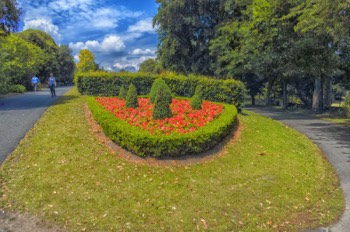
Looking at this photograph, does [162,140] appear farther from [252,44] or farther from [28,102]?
[252,44]

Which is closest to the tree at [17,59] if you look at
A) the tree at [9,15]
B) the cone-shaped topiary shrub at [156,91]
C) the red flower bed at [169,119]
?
the tree at [9,15]

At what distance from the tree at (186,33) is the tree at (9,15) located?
537 inches

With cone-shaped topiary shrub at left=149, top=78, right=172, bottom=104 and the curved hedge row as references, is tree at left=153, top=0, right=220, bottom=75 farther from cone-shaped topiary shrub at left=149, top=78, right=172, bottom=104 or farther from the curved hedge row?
the curved hedge row

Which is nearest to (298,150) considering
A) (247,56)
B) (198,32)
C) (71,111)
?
(71,111)

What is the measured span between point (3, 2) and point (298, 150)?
56.2 ft

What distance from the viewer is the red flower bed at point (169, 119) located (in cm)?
833

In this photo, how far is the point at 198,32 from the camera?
28.1 m

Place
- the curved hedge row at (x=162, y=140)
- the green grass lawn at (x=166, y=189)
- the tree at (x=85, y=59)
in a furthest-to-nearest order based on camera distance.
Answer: the tree at (x=85, y=59)
the curved hedge row at (x=162, y=140)
the green grass lawn at (x=166, y=189)

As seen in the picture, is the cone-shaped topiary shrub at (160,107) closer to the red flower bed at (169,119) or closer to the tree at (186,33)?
the red flower bed at (169,119)

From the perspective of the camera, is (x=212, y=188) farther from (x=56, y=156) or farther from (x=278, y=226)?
(x=56, y=156)

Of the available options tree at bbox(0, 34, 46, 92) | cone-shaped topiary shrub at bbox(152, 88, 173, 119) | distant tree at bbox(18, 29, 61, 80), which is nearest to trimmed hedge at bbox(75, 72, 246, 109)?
cone-shaped topiary shrub at bbox(152, 88, 173, 119)

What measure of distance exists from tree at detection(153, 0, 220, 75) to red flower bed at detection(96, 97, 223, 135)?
16.3 metres

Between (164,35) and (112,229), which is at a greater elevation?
(164,35)

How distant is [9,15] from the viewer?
53.5ft
